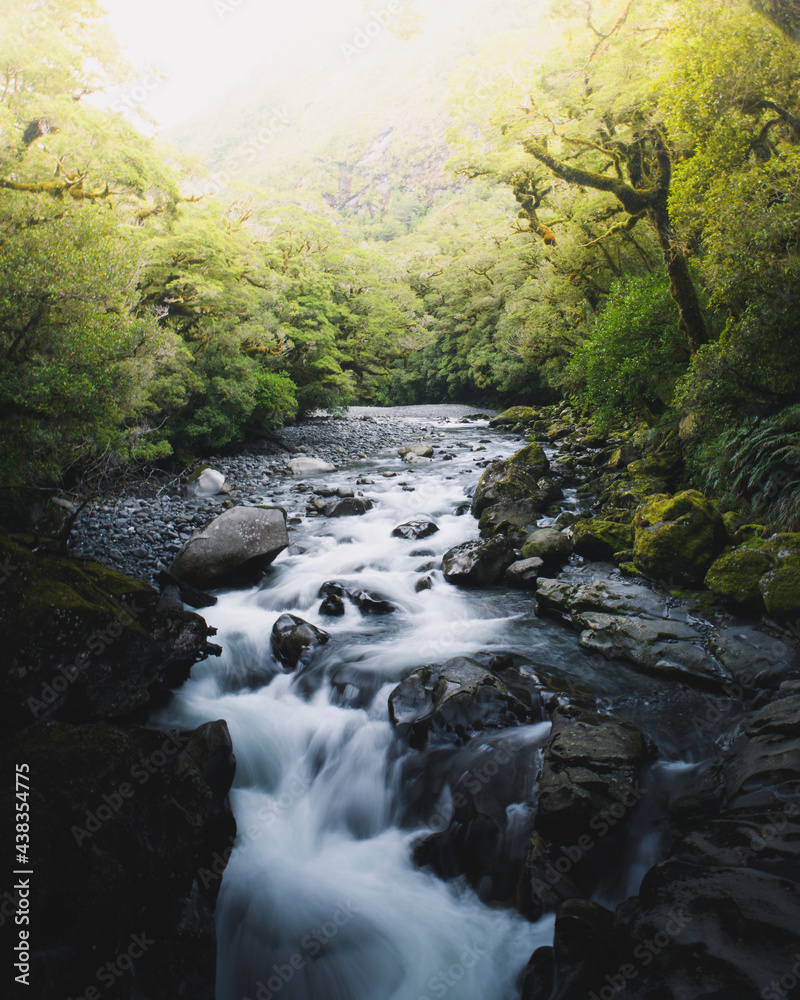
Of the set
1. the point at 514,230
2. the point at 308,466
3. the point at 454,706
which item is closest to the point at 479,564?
the point at 454,706

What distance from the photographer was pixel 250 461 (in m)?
18.4

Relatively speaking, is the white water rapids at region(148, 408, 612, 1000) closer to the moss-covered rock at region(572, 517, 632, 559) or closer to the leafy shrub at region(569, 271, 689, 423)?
the moss-covered rock at region(572, 517, 632, 559)

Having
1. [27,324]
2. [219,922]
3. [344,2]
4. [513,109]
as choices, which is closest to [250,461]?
[27,324]

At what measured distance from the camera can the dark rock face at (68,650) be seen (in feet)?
14.6

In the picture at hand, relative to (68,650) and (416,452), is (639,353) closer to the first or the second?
(416,452)

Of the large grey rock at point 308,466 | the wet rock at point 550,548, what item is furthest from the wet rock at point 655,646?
the large grey rock at point 308,466

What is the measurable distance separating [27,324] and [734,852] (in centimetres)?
927

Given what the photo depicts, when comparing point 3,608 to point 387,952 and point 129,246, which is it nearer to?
point 387,952

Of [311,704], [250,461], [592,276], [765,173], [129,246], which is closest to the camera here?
[311,704]

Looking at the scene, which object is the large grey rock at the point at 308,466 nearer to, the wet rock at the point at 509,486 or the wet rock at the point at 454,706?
the wet rock at the point at 509,486

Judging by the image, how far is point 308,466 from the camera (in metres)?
17.6

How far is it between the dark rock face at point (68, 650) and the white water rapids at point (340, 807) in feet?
2.98

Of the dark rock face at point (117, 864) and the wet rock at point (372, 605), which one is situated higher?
the dark rock face at point (117, 864)

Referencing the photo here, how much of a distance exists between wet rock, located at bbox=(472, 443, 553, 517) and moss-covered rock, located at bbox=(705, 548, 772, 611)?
4.50 metres
